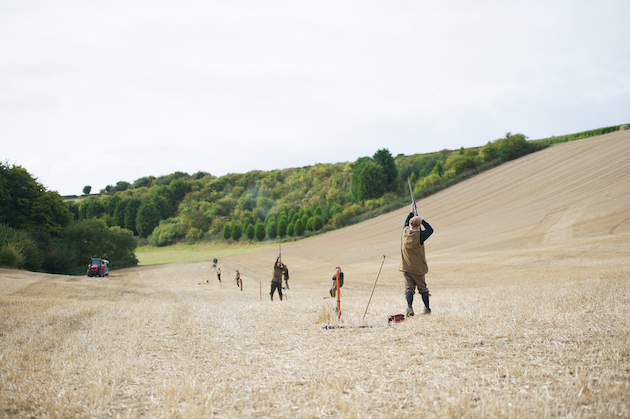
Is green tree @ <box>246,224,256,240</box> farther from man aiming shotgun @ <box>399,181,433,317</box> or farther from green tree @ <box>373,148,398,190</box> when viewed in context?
man aiming shotgun @ <box>399,181,433,317</box>

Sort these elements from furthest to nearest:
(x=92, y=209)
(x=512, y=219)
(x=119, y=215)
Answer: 1. (x=92, y=209)
2. (x=119, y=215)
3. (x=512, y=219)

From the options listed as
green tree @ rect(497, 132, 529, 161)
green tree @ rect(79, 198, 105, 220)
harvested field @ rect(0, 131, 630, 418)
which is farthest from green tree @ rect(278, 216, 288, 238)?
green tree @ rect(79, 198, 105, 220)

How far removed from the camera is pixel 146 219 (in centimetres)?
12031

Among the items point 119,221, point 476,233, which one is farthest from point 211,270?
point 119,221

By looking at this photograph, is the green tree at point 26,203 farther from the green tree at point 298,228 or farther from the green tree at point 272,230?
the green tree at point 272,230

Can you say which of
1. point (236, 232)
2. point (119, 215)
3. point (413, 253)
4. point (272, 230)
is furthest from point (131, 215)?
point (413, 253)

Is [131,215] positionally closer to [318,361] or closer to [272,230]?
[272,230]

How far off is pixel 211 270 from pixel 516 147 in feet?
195

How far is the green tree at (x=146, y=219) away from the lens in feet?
392

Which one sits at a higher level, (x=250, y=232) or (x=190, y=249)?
(x=250, y=232)

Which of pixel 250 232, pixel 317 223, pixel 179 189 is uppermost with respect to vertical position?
pixel 179 189

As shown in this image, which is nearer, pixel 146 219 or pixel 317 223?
pixel 317 223

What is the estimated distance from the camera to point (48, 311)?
12.4m

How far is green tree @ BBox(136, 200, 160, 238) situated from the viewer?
120m
